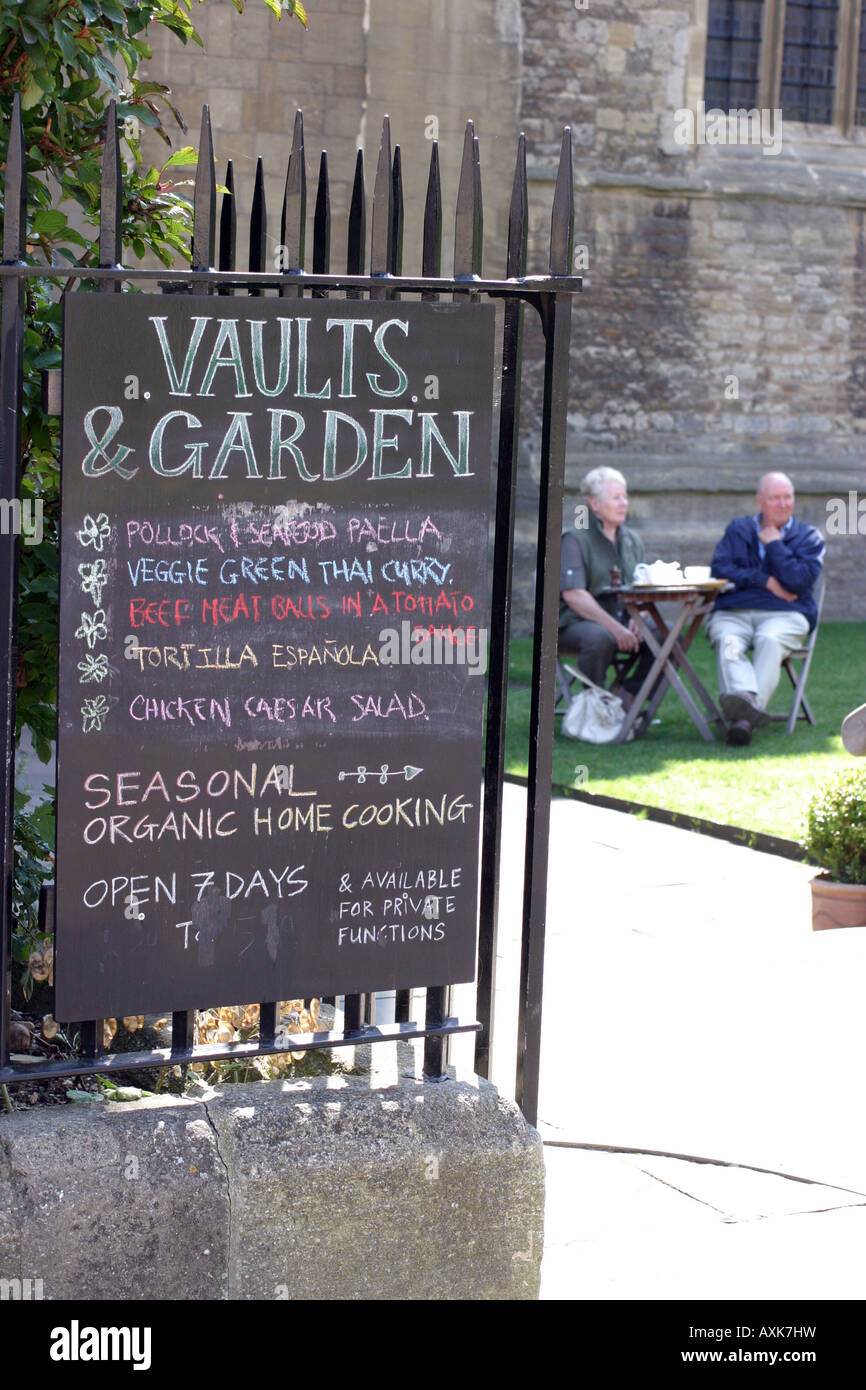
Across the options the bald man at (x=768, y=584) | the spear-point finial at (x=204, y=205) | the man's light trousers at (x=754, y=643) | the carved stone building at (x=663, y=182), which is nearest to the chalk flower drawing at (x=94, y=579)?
the spear-point finial at (x=204, y=205)

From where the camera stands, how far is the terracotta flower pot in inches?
209

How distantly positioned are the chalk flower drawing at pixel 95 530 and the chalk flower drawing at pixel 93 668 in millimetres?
185

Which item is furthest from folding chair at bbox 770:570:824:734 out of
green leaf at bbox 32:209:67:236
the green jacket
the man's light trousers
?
green leaf at bbox 32:209:67:236

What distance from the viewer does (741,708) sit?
8.85 metres

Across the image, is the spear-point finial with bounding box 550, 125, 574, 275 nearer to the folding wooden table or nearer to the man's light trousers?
the folding wooden table

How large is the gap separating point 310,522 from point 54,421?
2.10 ft

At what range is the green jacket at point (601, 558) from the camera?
30.0ft

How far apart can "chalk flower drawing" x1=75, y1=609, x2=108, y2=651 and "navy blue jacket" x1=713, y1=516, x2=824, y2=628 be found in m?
7.26

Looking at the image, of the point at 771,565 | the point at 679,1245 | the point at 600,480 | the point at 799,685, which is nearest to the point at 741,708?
the point at 799,685

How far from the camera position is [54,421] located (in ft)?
9.50

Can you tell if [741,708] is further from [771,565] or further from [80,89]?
[80,89]

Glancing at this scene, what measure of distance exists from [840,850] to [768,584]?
13.8 ft

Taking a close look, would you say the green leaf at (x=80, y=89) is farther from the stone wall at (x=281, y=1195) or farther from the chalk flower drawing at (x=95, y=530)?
the stone wall at (x=281, y=1195)

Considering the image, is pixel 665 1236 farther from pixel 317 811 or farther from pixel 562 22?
pixel 562 22
